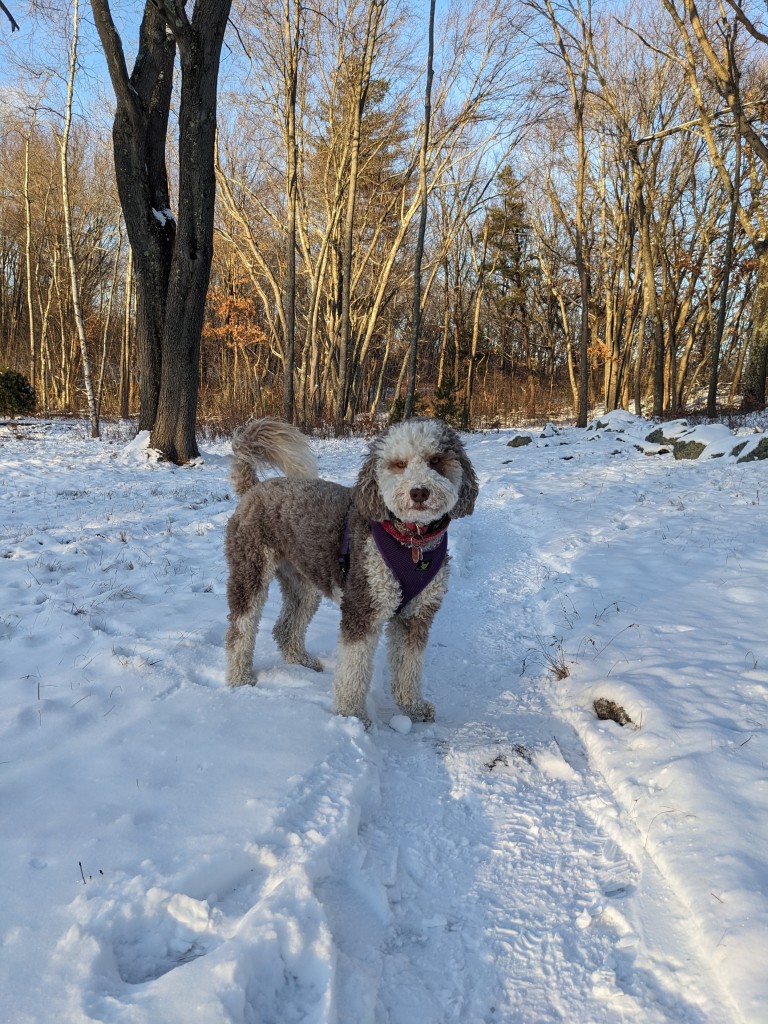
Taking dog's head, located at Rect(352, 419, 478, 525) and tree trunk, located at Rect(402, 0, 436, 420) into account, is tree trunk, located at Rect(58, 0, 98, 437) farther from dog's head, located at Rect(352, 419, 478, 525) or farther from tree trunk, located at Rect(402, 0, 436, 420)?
dog's head, located at Rect(352, 419, 478, 525)

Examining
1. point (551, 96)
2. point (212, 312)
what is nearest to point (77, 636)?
point (551, 96)

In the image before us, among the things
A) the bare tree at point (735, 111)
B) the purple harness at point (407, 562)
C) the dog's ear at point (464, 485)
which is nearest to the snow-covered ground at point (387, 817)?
the purple harness at point (407, 562)

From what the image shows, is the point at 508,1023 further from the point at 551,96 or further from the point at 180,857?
the point at 551,96

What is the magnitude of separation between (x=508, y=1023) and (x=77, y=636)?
315 cm

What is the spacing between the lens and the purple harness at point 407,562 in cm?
305

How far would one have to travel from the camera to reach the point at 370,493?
3.04 meters

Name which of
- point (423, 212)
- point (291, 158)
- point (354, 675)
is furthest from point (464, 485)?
point (291, 158)

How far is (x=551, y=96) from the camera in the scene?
1739 cm

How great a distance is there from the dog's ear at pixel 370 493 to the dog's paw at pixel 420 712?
1177 millimetres

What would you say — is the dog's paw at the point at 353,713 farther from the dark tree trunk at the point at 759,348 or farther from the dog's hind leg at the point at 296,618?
the dark tree trunk at the point at 759,348

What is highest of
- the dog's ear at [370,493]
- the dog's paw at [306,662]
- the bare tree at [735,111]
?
the bare tree at [735,111]

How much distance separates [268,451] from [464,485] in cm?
143

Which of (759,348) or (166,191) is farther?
(759,348)

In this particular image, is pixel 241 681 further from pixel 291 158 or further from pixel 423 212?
pixel 291 158
